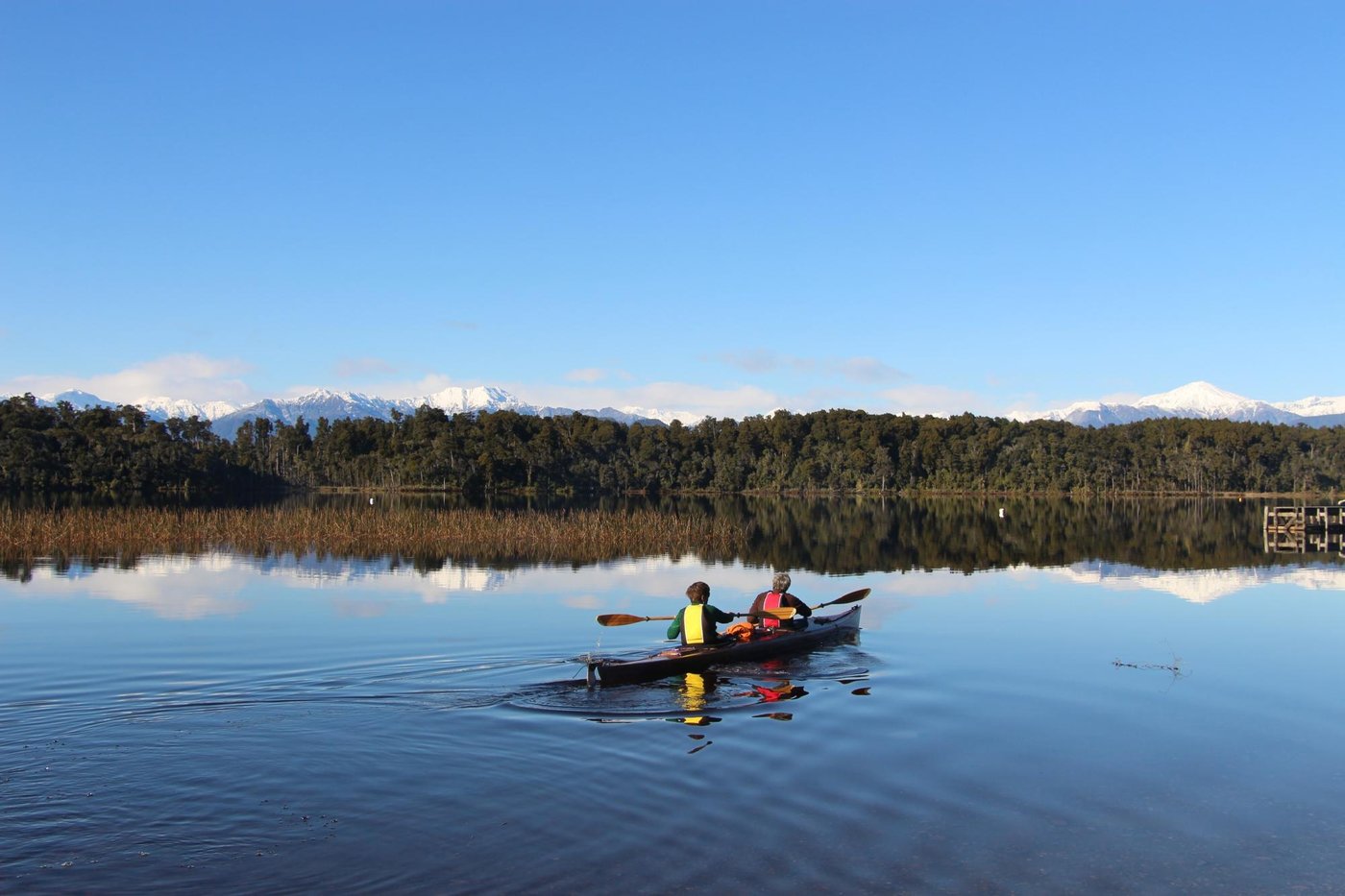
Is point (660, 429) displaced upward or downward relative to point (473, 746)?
upward

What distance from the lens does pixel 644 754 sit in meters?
11.3

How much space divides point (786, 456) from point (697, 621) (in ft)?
364

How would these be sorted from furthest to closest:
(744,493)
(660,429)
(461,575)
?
(660,429) → (744,493) → (461,575)

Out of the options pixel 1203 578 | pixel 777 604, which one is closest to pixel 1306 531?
pixel 1203 578

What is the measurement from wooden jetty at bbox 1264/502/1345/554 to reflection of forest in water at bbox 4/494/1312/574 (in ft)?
3.31

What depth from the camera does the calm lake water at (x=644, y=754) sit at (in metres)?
8.20

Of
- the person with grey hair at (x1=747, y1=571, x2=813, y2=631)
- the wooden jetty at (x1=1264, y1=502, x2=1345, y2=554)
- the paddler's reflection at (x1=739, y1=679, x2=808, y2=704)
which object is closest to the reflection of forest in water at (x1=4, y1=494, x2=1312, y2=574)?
the wooden jetty at (x1=1264, y1=502, x2=1345, y2=554)

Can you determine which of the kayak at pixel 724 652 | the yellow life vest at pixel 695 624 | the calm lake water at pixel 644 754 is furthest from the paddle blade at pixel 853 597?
the yellow life vest at pixel 695 624

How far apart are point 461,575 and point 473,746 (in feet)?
58.1

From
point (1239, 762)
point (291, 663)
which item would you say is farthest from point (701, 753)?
point (291, 663)

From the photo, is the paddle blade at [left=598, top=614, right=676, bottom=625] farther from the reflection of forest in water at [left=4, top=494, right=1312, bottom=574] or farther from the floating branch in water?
the reflection of forest in water at [left=4, top=494, right=1312, bottom=574]

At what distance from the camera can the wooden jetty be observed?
43250 mm

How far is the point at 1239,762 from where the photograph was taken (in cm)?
1152

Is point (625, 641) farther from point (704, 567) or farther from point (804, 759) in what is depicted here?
point (704, 567)
